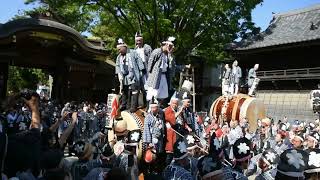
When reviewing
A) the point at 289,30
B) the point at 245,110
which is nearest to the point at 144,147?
the point at 245,110

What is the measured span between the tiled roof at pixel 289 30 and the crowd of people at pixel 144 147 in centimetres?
1441

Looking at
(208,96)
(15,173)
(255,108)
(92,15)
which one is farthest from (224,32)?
(15,173)

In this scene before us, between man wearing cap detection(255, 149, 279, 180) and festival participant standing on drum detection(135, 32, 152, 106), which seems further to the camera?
festival participant standing on drum detection(135, 32, 152, 106)

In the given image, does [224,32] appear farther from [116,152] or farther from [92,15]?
[116,152]

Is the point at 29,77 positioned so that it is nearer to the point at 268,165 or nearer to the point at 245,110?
the point at 245,110

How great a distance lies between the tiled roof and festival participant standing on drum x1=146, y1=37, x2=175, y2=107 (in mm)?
16481

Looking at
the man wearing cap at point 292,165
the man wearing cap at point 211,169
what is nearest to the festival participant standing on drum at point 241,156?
the man wearing cap at point 211,169

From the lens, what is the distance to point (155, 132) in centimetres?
805

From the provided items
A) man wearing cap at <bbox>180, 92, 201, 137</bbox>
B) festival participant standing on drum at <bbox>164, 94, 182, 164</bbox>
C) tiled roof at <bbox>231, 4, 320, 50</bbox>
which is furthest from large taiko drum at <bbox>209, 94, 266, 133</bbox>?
festival participant standing on drum at <bbox>164, 94, 182, 164</bbox>

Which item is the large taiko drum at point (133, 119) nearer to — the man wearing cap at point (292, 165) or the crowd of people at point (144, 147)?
the crowd of people at point (144, 147)

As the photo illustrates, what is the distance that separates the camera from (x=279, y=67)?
2711cm

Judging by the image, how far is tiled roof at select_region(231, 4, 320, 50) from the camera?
25.5 meters

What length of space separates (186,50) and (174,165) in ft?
60.4

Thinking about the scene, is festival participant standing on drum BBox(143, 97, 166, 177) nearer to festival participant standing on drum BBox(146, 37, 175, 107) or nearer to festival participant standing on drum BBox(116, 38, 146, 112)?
festival participant standing on drum BBox(146, 37, 175, 107)
